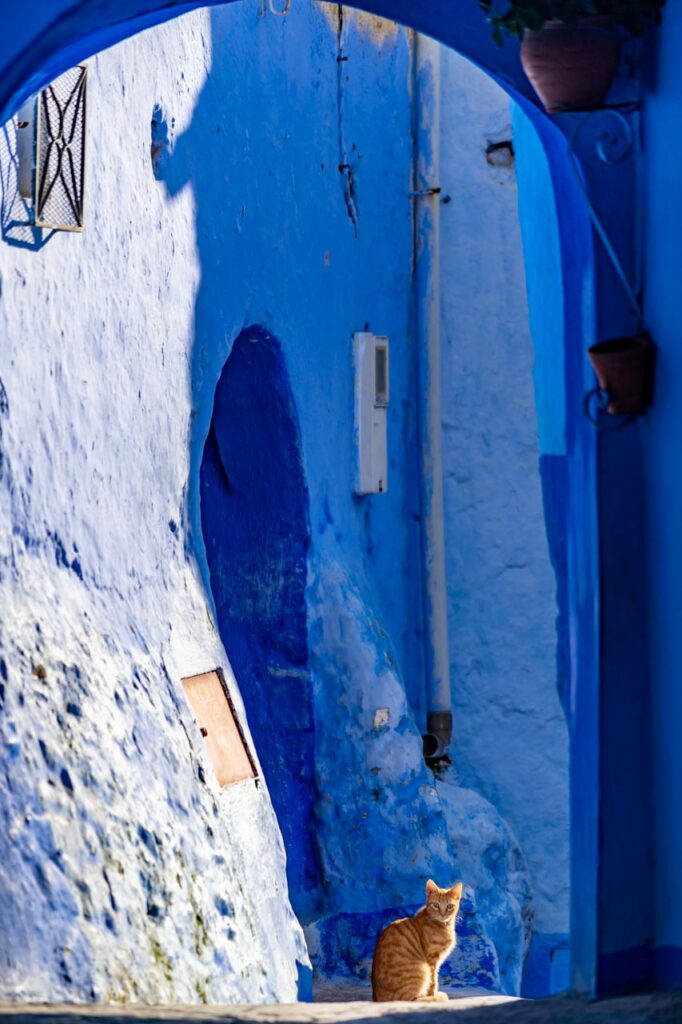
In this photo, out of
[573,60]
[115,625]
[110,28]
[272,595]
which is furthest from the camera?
[272,595]

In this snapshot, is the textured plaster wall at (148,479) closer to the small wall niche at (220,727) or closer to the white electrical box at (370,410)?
the small wall niche at (220,727)

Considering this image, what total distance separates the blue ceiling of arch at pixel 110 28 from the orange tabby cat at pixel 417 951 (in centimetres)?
361

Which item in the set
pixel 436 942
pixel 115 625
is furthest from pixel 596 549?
pixel 436 942

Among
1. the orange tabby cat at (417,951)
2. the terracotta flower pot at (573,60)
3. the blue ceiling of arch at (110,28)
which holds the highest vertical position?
the blue ceiling of arch at (110,28)

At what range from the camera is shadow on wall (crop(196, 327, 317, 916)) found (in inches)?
301

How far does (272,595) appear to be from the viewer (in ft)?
25.3

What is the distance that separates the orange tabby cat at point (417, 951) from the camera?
6.51m

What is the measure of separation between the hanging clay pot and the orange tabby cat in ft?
10.7

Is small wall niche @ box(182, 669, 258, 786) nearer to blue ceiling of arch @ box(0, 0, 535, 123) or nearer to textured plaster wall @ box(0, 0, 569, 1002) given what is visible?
textured plaster wall @ box(0, 0, 569, 1002)

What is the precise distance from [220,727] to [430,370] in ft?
12.0

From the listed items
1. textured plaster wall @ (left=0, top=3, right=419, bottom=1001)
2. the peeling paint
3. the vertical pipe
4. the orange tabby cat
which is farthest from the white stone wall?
the vertical pipe

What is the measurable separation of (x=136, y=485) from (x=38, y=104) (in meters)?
1.33

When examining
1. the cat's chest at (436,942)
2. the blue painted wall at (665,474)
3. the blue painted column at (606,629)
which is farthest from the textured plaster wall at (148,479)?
the blue painted wall at (665,474)

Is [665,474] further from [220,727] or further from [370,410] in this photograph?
[370,410]
